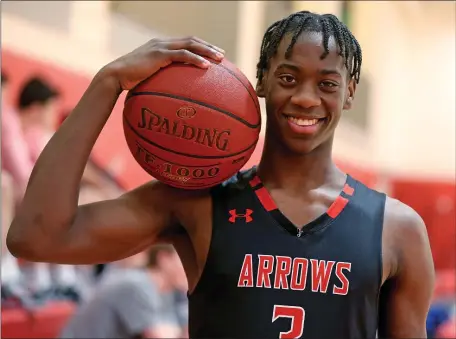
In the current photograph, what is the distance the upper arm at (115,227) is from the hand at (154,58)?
261mm

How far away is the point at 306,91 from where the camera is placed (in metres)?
1.23

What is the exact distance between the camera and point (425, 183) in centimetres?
787

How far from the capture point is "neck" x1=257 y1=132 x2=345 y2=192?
136cm

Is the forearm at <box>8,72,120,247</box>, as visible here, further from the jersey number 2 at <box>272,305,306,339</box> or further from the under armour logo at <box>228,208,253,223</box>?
the jersey number 2 at <box>272,305,306,339</box>

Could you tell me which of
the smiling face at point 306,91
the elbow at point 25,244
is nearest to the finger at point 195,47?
the smiling face at point 306,91

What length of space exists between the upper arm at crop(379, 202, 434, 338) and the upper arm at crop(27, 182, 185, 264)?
0.53 m

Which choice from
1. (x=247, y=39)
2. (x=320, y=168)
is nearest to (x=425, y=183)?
(x=247, y=39)

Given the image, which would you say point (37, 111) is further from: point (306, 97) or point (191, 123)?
point (306, 97)

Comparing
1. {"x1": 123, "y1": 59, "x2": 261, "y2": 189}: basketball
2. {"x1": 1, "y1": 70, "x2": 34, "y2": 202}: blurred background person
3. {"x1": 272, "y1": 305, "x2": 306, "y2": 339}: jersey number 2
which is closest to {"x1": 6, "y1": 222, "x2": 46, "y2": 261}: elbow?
{"x1": 123, "y1": 59, "x2": 261, "y2": 189}: basketball

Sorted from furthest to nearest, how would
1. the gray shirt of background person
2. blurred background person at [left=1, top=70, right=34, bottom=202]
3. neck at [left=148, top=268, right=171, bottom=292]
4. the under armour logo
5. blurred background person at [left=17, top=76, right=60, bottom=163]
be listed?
neck at [left=148, top=268, right=171, bottom=292], blurred background person at [left=17, top=76, right=60, bottom=163], blurred background person at [left=1, top=70, right=34, bottom=202], the gray shirt of background person, the under armour logo

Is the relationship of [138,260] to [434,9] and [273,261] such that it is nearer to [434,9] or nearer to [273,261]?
[273,261]

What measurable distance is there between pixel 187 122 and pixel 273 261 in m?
0.36

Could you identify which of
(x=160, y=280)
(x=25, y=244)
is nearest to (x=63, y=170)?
(x=25, y=244)

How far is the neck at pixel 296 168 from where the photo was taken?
4.45 ft
